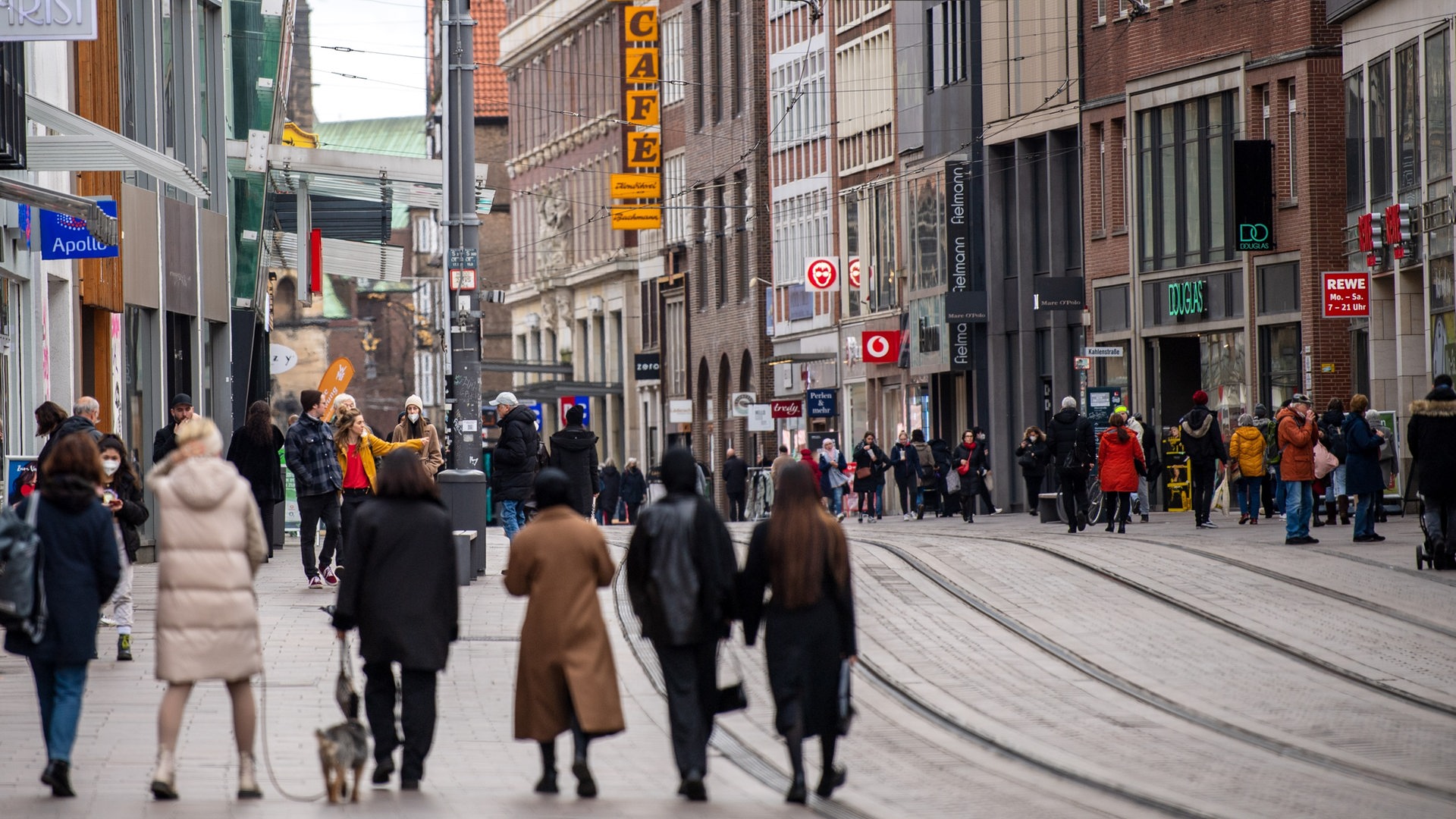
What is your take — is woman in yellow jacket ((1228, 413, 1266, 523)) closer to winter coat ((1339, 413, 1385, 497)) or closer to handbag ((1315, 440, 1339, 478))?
handbag ((1315, 440, 1339, 478))

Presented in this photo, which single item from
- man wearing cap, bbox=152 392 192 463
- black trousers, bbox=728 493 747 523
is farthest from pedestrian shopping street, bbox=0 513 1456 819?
black trousers, bbox=728 493 747 523

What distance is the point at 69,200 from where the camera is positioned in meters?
19.0

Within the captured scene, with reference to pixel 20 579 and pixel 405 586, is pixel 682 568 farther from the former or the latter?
pixel 20 579

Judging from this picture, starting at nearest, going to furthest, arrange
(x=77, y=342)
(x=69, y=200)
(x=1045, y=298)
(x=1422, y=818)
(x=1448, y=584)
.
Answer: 1. (x=1422, y=818)
2. (x=69, y=200)
3. (x=1448, y=584)
4. (x=77, y=342)
5. (x=1045, y=298)

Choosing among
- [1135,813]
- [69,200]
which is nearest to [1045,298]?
[69,200]

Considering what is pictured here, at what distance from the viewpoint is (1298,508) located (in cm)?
2564

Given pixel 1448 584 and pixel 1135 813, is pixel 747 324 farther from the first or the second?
pixel 1135 813

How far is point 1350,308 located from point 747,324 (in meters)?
36.7

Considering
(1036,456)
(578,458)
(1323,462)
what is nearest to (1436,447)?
(578,458)

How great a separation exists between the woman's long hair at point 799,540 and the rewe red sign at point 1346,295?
26.4 meters

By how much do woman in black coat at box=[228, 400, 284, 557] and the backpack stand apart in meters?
11.8

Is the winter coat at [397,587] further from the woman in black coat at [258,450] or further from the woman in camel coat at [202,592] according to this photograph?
the woman in black coat at [258,450]

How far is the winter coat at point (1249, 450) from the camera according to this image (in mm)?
31984

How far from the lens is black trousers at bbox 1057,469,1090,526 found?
30.9 m
